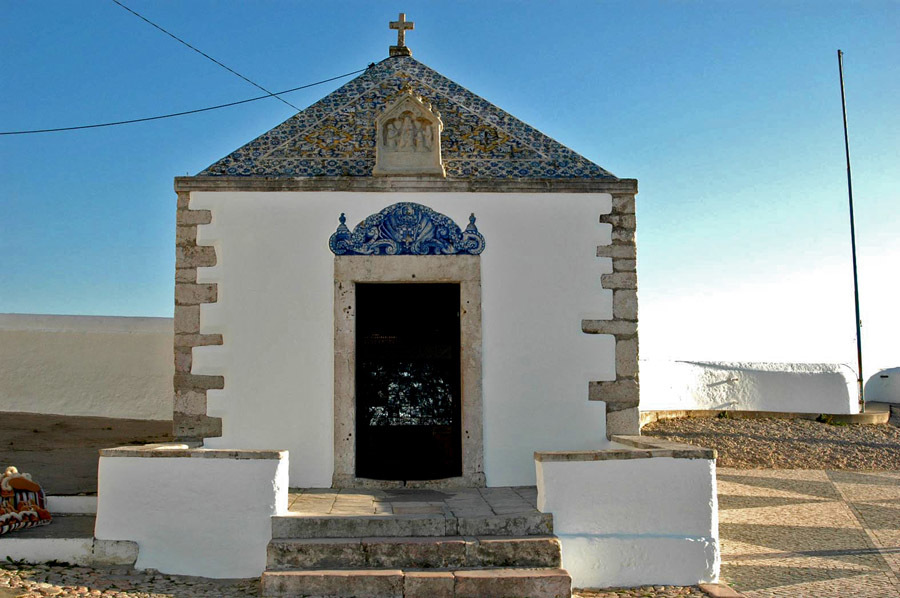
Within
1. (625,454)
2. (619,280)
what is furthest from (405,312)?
(625,454)

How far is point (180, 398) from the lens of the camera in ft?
19.8

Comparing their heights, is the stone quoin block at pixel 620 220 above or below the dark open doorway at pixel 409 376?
above

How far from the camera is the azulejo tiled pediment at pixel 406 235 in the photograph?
6.25 m

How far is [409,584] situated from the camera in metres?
4.48

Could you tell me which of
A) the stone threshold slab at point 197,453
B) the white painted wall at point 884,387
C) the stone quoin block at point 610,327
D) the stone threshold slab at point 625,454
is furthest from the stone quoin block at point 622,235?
the white painted wall at point 884,387

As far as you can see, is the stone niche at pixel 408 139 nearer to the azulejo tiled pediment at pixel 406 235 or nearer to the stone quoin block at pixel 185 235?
the azulejo tiled pediment at pixel 406 235

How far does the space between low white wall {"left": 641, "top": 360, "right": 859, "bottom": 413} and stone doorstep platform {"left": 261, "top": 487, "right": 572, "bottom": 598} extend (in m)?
7.19

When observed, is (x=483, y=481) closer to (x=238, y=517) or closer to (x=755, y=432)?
(x=238, y=517)

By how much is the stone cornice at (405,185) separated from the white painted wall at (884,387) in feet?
34.1

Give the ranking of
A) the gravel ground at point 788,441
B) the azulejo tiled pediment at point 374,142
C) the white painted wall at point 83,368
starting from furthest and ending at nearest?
the gravel ground at point 788,441
the white painted wall at point 83,368
the azulejo tiled pediment at point 374,142

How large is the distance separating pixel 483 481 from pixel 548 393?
2.81 ft

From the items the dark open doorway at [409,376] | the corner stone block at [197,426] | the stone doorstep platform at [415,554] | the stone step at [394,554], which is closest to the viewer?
the stone doorstep platform at [415,554]

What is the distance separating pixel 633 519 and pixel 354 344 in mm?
2469

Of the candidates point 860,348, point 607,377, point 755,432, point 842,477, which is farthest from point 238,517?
point 860,348
